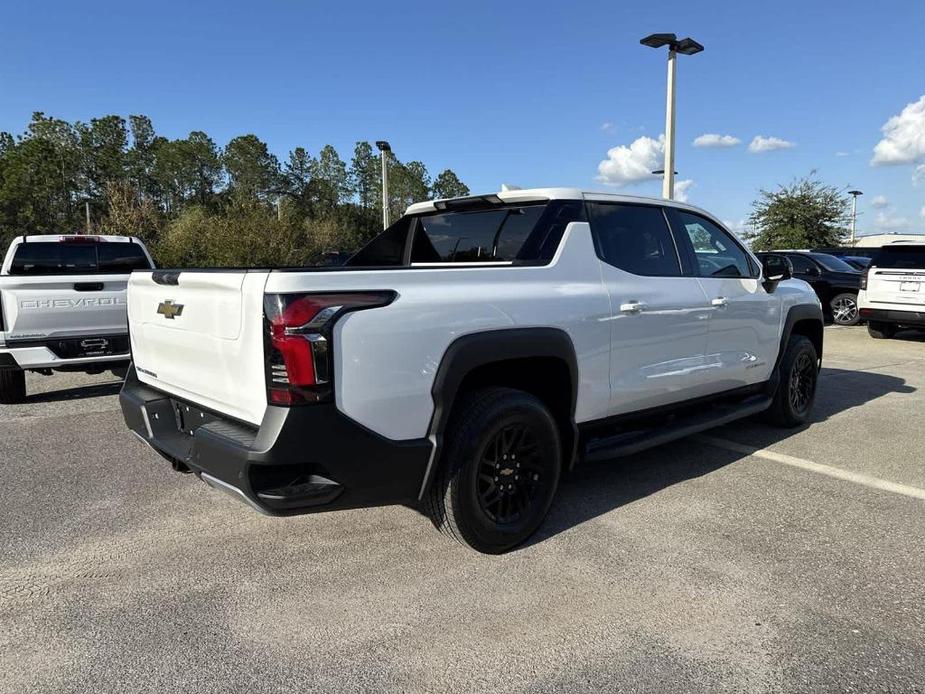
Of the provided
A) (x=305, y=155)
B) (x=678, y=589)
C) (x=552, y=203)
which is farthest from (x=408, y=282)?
(x=305, y=155)

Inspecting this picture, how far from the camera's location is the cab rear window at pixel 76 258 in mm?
7051

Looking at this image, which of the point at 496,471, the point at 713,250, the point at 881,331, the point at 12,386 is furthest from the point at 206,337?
the point at 881,331

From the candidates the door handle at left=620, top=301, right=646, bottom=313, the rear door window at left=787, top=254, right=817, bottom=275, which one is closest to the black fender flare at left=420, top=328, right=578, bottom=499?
the door handle at left=620, top=301, right=646, bottom=313

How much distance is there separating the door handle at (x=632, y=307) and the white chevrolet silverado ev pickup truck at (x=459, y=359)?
0.05 feet

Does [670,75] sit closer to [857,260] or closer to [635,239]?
[857,260]

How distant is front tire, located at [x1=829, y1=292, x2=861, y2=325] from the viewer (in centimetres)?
1373

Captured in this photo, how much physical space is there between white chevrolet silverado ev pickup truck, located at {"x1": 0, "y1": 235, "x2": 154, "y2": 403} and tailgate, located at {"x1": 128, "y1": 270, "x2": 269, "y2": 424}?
3243 mm

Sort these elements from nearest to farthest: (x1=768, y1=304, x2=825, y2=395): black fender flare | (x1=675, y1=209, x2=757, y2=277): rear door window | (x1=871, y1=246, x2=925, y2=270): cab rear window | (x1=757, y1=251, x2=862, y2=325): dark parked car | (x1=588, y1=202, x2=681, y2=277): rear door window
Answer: (x1=588, y1=202, x2=681, y2=277): rear door window < (x1=675, y1=209, x2=757, y2=277): rear door window < (x1=768, y1=304, x2=825, y2=395): black fender flare < (x1=871, y1=246, x2=925, y2=270): cab rear window < (x1=757, y1=251, x2=862, y2=325): dark parked car

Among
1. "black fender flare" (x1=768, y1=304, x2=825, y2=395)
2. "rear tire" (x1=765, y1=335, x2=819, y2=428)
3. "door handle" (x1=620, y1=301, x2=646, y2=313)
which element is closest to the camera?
"door handle" (x1=620, y1=301, x2=646, y2=313)

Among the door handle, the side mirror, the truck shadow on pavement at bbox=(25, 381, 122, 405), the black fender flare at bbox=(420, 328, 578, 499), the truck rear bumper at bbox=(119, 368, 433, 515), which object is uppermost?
the side mirror

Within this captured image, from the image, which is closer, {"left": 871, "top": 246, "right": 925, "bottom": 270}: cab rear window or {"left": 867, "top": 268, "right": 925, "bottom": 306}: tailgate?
{"left": 867, "top": 268, "right": 925, "bottom": 306}: tailgate

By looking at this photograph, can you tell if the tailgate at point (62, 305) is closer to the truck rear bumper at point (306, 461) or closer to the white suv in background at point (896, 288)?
the truck rear bumper at point (306, 461)

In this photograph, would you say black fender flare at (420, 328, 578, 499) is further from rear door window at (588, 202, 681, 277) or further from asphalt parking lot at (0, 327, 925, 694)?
rear door window at (588, 202, 681, 277)

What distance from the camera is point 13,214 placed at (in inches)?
2042
